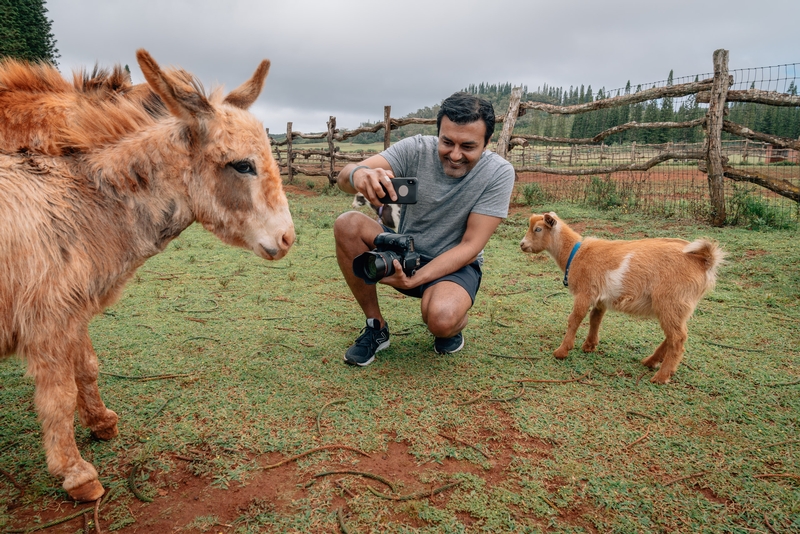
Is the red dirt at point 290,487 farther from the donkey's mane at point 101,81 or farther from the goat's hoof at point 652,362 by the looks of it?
the donkey's mane at point 101,81

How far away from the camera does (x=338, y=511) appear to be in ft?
6.48

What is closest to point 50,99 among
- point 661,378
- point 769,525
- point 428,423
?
point 428,423

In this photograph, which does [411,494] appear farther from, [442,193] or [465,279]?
[442,193]

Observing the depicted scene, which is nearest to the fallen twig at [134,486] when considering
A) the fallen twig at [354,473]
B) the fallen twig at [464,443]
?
the fallen twig at [354,473]

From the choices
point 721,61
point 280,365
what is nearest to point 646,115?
point 721,61

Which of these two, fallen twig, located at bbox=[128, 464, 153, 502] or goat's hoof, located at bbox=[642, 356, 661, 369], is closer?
fallen twig, located at bbox=[128, 464, 153, 502]

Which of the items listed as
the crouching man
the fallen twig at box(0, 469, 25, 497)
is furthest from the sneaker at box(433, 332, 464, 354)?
the fallen twig at box(0, 469, 25, 497)

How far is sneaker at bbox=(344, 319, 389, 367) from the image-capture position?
11.1 feet

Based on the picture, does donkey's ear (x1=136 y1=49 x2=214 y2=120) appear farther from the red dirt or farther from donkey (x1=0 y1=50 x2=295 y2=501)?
the red dirt

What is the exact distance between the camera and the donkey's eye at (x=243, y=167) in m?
2.22

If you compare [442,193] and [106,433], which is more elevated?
[442,193]

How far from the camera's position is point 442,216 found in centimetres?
363

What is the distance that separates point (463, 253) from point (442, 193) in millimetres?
515

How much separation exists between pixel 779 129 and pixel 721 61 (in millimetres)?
28731
